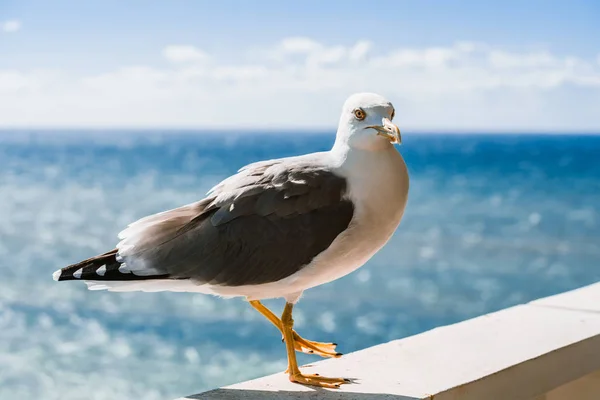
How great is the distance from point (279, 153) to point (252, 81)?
219 cm

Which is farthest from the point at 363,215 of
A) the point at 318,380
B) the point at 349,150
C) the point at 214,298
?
the point at 214,298

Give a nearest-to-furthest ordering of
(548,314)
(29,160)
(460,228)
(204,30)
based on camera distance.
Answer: (548,314), (460,228), (204,30), (29,160)

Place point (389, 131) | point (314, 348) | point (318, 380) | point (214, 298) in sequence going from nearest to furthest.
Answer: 1. point (389, 131)
2. point (318, 380)
3. point (314, 348)
4. point (214, 298)

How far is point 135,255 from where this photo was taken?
134 cm

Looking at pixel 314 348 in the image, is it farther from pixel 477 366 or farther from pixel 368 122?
pixel 368 122

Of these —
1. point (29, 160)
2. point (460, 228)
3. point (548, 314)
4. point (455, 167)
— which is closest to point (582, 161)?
point (455, 167)

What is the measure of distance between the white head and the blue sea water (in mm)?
8041

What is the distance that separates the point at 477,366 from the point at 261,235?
0.44 m

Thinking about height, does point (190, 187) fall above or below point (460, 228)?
above

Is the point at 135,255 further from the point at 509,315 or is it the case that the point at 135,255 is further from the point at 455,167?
the point at 455,167

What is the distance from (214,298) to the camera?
1254 cm

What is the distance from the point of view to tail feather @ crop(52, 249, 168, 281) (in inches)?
51.3

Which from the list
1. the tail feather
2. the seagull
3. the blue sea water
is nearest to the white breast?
the seagull

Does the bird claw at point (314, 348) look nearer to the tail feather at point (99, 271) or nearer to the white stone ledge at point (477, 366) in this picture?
the white stone ledge at point (477, 366)
